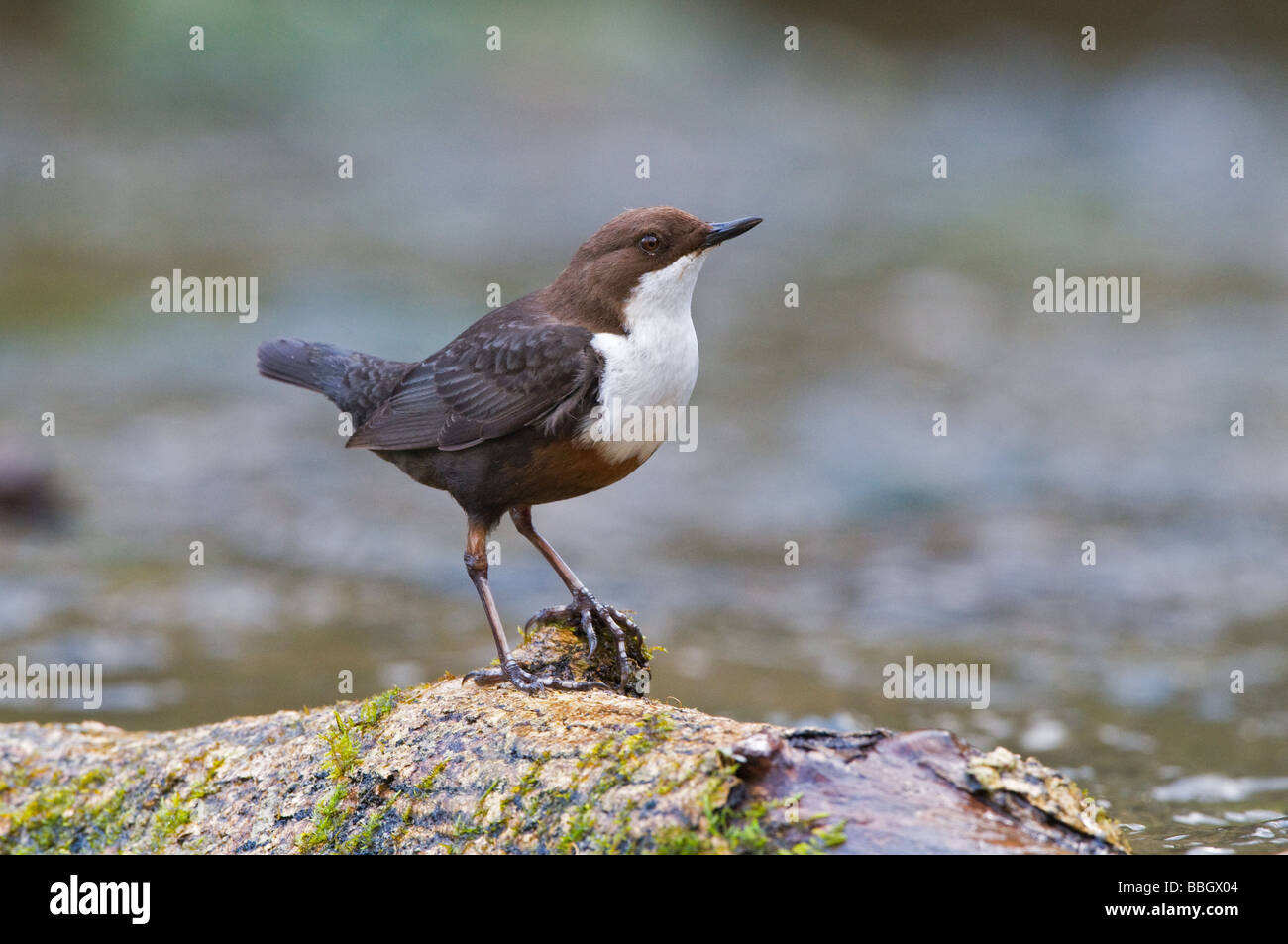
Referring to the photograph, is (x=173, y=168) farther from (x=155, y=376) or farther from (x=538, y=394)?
(x=538, y=394)

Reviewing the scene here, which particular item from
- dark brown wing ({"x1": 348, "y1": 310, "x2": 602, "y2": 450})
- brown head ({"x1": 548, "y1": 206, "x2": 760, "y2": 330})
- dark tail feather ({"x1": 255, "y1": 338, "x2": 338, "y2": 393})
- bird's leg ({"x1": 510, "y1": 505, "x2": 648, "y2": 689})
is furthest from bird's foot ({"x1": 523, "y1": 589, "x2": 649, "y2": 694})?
dark tail feather ({"x1": 255, "y1": 338, "x2": 338, "y2": 393})

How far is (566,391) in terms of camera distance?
4.31 m

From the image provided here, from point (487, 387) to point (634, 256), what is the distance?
26.0 inches

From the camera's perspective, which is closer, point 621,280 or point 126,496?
point 621,280

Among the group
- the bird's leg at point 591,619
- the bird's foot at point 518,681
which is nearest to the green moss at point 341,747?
the bird's foot at point 518,681

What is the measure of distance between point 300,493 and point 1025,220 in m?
10.1

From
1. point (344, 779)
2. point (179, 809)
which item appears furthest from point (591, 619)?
point (179, 809)

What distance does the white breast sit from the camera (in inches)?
167

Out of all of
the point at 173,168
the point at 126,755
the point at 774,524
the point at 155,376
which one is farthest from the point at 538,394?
the point at 173,168

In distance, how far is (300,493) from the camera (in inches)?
383

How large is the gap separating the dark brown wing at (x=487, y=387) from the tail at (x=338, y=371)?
21 cm

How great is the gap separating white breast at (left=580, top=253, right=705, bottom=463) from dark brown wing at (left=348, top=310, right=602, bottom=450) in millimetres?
76

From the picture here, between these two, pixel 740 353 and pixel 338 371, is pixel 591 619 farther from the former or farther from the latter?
pixel 740 353

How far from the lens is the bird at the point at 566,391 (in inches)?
169
